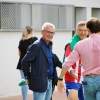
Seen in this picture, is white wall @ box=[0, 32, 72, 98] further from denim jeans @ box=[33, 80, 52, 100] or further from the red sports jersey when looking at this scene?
denim jeans @ box=[33, 80, 52, 100]

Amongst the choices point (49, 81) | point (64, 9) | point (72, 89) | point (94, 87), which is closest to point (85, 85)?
point (94, 87)

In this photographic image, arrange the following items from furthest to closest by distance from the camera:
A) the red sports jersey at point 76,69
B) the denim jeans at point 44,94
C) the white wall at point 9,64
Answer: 1. the white wall at point 9,64
2. the red sports jersey at point 76,69
3. the denim jeans at point 44,94

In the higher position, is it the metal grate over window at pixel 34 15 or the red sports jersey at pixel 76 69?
the metal grate over window at pixel 34 15

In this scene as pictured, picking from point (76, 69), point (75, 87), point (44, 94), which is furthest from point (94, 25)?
point (75, 87)

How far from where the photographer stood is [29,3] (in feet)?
39.4

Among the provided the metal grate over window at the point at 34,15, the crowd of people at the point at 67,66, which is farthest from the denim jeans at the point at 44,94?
the metal grate over window at the point at 34,15

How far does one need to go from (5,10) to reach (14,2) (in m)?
0.32

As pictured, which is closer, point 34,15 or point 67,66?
point 67,66

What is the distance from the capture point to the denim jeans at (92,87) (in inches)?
255

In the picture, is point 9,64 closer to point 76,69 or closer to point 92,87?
point 76,69

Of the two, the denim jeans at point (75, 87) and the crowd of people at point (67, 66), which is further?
the denim jeans at point (75, 87)

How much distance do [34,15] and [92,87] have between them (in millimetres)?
6026

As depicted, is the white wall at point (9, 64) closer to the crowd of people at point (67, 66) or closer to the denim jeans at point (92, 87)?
the crowd of people at point (67, 66)

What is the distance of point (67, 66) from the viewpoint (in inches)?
264
